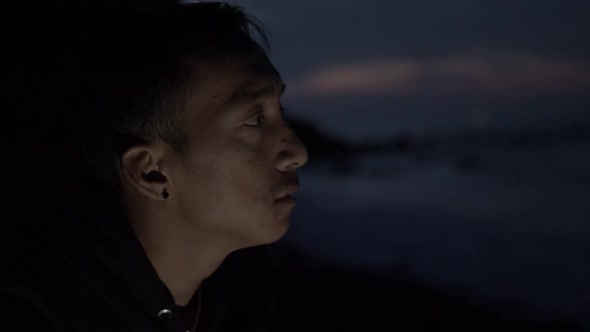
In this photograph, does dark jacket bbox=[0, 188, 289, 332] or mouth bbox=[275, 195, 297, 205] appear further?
mouth bbox=[275, 195, 297, 205]

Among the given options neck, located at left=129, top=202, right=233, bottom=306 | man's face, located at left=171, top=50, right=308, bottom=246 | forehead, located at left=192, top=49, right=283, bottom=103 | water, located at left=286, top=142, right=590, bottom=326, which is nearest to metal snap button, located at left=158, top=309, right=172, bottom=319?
neck, located at left=129, top=202, right=233, bottom=306

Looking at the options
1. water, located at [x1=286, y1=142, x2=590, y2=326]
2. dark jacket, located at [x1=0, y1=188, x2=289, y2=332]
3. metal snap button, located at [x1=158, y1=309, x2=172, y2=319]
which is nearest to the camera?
dark jacket, located at [x1=0, y1=188, x2=289, y2=332]

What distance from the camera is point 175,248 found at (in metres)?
1.92

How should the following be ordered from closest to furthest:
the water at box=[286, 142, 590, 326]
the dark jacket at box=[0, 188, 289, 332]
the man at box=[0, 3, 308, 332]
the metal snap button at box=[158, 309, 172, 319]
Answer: the dark jacket at box=[0, 188, 289, 332], the man at box=[0, 3, 308, 332], the metal snap button at box=[158, 309, 172, 319], the water at box=[286, 142, 590, 326]

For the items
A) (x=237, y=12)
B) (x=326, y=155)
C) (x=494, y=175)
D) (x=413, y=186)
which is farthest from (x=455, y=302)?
(x=326, y=155)

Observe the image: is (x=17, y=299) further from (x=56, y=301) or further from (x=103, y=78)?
(x=103, y=78)

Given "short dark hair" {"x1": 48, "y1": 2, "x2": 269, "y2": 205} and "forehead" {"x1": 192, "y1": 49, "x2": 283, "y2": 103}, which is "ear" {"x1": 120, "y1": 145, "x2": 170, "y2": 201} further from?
"forehead" {"x1": 192, "y1": 49, "x2": 283, "y2": 103}

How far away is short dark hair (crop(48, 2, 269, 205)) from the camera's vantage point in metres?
1.77

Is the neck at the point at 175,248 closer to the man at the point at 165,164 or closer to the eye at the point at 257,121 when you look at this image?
the man at the point at 165,164

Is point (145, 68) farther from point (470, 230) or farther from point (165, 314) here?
point (470, 230)

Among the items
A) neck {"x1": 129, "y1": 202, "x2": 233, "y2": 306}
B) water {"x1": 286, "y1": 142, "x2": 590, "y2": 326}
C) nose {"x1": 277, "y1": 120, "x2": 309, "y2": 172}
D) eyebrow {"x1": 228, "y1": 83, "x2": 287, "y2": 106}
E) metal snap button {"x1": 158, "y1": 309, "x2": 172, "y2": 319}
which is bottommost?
metal snap button {"x1": 158, "y1": 309, "x2": 172, "y2": 319}

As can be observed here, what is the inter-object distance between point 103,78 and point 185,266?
0.77m

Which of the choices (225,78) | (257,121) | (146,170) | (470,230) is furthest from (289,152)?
(470,230)

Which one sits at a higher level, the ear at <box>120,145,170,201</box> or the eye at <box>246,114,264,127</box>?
the eye at <box>246,114,264,127</box>
